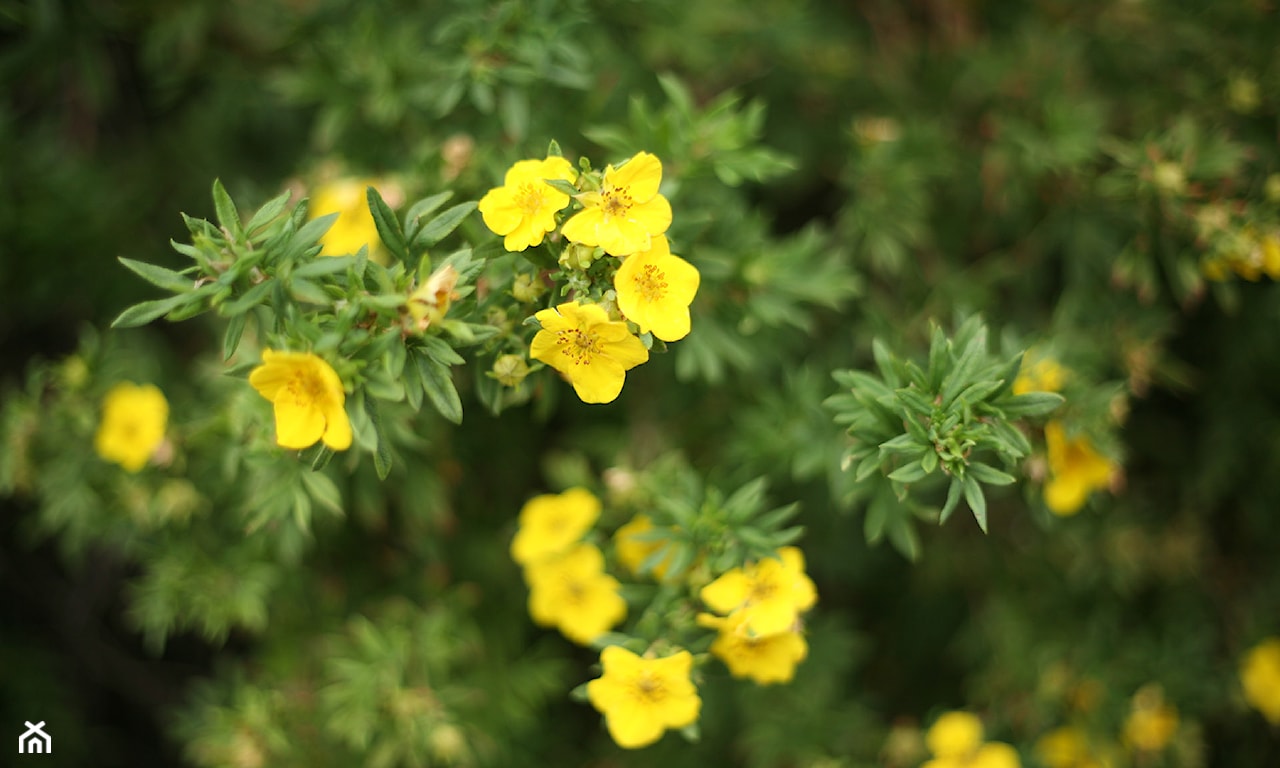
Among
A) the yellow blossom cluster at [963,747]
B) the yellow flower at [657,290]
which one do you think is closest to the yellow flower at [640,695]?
the yellow flower at [657,290]

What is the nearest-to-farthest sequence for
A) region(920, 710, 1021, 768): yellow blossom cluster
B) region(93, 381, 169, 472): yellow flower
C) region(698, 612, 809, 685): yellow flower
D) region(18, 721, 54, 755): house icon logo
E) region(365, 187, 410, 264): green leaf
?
region(365, 187, 410, 264): green leaf < region(698, 612, 809, 685): yellow flower < region(93, 381, 169, 472): yellow flower < region(920, 710, 1021, 768): yellow blossom cluster < region(18, 721, 54, 755): house icon logo

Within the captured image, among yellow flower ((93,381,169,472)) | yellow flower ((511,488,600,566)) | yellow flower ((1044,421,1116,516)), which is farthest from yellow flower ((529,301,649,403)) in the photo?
yellow flower ((93,381,169,472))

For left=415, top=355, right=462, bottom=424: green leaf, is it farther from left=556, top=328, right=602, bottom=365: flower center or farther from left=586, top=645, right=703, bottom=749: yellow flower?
left=586, top=645, right=703, bottom=749: yellow flower

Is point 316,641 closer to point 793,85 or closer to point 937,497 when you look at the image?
point 937,497

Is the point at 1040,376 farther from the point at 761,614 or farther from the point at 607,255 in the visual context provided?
the point at 607,255

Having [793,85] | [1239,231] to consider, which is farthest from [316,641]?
[1239,231]

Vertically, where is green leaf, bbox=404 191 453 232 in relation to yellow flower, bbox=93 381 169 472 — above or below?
above

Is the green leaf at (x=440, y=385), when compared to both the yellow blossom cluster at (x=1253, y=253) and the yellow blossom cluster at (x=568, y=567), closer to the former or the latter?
the yellow blossom cluster at (x=568, y=567)
